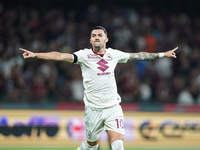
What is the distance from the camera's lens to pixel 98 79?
5395mm

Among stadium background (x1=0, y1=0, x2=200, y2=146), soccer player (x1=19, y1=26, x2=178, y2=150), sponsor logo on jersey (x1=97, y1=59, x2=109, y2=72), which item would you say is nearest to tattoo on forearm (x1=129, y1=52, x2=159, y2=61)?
soccer player (x1=19, y1=26, x2=178, y2=150)

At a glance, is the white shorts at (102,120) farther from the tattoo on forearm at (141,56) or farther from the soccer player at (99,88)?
the tattoo on forearm at (141,56)

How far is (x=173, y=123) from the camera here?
27.1 ft

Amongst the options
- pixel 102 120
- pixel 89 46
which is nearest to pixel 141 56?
pixel 102 120

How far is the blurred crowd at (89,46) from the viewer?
9.41 meters

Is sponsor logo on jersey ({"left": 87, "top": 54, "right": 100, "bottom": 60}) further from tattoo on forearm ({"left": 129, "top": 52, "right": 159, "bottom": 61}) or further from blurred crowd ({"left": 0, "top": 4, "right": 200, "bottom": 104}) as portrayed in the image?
blurred crowd ({"left": 0, "top": 4, "right": 200, "bottom": 104})

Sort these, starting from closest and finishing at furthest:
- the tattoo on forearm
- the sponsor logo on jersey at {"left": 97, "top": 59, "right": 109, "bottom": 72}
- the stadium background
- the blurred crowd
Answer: the sponsor logo on jersey at {"left": 97, "top": 59, "right": 109, "bottom": 72} < the tattoo on forearm < the stadium background < the blurred crowd

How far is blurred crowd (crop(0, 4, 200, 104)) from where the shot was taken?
9406mm

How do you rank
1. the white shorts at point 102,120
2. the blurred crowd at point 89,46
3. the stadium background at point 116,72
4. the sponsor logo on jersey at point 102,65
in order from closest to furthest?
the white shorts at point 102,120, the sponsor logo on jersey at point 102,65, the stadium background at point 116,72, the blurred crowd at point 89,46

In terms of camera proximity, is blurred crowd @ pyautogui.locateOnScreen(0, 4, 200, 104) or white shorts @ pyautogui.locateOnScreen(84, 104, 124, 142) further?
blurred crowd @ pyautogui.locateOnScreen(0, 4, 200, 104)

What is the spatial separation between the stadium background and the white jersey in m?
2.80

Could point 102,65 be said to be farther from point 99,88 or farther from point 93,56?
point 99,88

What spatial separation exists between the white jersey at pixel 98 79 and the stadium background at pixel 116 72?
2.80 m

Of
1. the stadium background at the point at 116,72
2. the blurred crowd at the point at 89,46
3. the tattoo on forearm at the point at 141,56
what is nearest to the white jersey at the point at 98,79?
the tattoo on forearm at the point at 141,56
